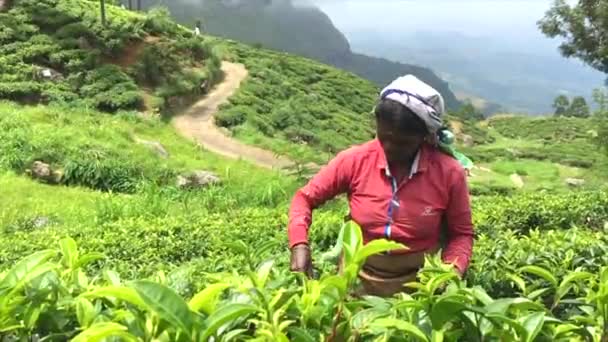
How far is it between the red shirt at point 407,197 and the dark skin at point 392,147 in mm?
63

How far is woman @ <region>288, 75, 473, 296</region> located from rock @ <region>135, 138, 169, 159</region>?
11.7 meters

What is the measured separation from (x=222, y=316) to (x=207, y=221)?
19.9ft

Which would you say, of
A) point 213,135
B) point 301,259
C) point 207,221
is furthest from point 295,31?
point 301,259

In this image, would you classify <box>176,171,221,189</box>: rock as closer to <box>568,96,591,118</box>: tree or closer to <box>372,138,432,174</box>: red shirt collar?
<box>372,138,432,174</box>: red shirt collar

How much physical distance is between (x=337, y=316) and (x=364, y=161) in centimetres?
122

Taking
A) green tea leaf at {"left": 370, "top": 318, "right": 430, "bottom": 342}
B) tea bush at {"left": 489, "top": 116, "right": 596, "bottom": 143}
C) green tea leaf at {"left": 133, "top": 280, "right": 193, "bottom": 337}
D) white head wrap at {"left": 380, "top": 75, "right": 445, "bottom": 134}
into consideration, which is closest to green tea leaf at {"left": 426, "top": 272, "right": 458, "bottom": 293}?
green tea leaf at {"left": 370, "top": 318, "right": 430, "bottom": 342}

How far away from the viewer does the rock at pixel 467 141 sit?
33750 millimetres

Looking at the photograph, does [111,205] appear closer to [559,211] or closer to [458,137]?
[559,211]

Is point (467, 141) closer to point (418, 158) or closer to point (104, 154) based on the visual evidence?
point (104, 154)

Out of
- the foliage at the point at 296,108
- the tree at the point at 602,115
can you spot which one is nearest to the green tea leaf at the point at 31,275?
the tree at the point at 602,115

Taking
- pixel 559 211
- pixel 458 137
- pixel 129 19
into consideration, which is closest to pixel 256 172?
pixel 559 211

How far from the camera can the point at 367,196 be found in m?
2.52

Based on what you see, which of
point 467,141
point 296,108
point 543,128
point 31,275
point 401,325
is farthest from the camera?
point 543,128

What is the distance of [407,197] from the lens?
8.15 feet
